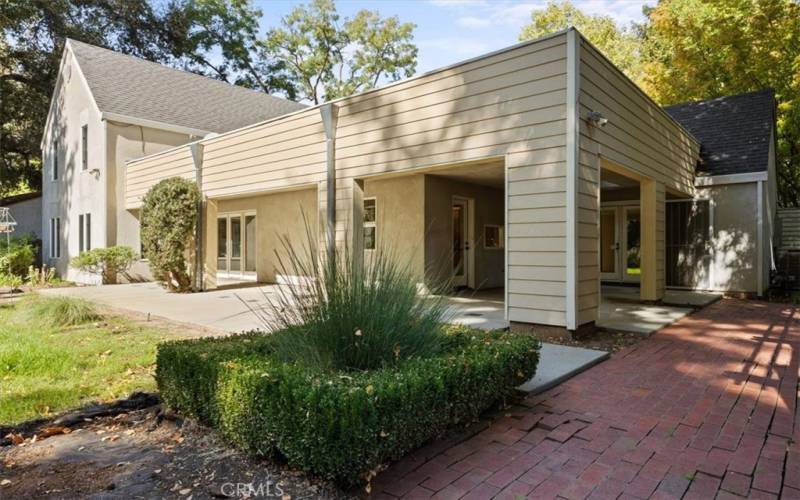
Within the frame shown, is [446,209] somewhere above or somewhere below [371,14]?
below

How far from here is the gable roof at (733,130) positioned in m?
9.96

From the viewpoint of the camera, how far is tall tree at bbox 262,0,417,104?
24828 millimetres

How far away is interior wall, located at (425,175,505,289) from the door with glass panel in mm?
5953

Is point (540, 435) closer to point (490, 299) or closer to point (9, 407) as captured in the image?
point (9, 407)

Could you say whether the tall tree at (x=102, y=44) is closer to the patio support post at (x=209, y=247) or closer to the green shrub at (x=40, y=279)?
the green shrub at (x=40, y=279)

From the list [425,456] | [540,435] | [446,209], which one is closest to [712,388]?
[540,435]

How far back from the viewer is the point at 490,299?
8805 mm

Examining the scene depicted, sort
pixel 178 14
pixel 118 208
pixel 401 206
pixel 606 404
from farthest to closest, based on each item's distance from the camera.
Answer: pixel 178 14
pixel 118 208
pixel 401 206
pixel 606 404

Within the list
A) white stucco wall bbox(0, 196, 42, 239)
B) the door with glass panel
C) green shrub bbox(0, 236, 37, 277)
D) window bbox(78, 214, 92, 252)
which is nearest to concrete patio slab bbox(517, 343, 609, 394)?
the door with glass panel

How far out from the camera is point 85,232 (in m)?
13.7

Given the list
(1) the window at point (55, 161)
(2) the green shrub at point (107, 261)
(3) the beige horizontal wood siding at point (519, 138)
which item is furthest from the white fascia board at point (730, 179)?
(1) the window at point (55, 161)

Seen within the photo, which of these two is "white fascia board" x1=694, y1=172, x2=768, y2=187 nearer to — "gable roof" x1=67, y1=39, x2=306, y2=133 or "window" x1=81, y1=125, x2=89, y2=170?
"gable roof" x1=67, y1=39, x2=306, y2=133

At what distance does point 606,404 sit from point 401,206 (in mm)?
6650

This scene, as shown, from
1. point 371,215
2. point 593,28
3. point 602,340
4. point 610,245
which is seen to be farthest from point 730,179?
point 593,28
